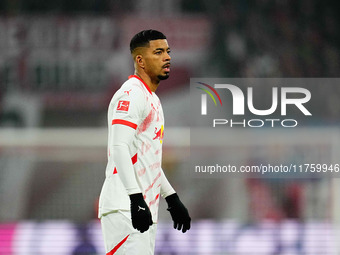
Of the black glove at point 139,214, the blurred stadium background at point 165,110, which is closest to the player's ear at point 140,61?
the black glove at point 139,214

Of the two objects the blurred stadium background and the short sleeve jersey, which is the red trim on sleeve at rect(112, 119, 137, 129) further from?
the blurred stadium background

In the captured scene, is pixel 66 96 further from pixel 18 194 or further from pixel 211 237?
pixel 211 237

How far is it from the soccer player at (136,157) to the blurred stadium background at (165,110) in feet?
9.63

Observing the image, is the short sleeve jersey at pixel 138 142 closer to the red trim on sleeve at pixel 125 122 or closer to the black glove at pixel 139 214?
the red trim on sleeve at pixel 125 122

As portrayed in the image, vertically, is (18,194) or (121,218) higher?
(18,194)

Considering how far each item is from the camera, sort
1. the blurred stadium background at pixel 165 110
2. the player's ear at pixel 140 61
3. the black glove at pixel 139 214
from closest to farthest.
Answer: the black glove at pixel 139 214 → the player's ear at pixel 140 61 → the blurred stadium background at pixel 165 110

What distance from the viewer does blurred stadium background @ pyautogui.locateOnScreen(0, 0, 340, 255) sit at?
5516mm

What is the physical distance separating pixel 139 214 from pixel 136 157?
24 cm

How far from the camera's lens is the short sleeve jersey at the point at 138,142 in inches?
92.6

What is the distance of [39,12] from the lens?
9000mm

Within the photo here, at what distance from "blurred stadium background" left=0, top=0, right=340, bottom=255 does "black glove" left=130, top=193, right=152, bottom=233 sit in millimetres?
3065

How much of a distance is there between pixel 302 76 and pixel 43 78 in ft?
10.5

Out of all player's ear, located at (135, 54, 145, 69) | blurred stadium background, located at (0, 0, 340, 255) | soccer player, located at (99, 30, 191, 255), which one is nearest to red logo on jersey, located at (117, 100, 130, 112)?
soccer player, located at (99, 30, 191, 255)

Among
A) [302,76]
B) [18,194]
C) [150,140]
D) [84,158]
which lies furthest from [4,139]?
[150,140]
